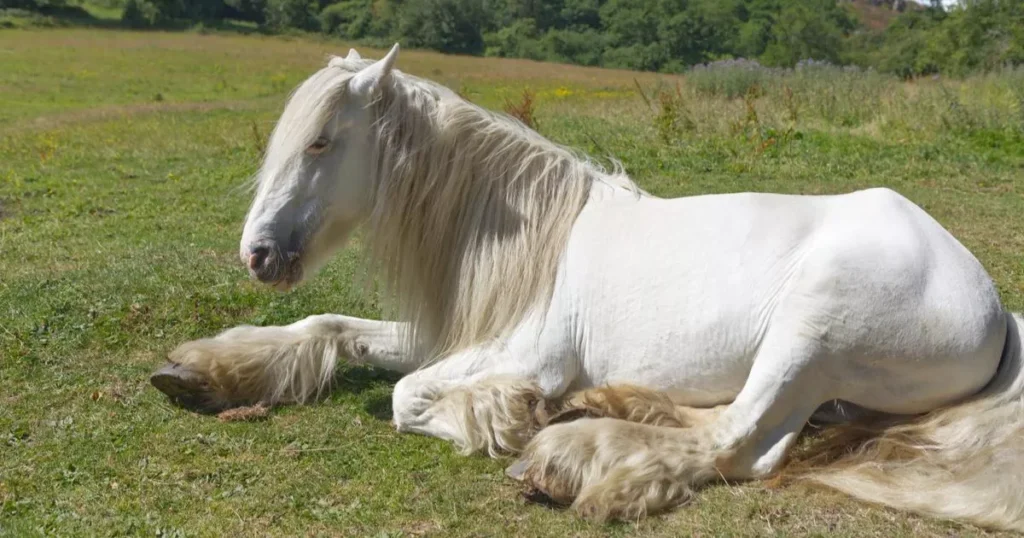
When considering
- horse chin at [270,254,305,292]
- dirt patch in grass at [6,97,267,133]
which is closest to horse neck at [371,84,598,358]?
horse chin at [270,254,305,292]

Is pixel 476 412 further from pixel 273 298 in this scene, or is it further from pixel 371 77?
pixel 273 298

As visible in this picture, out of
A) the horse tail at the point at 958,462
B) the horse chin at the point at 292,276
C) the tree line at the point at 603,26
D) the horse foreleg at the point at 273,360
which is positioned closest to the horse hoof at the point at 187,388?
the horse foreleg at the point at 273,360

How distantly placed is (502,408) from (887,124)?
13.3 meters

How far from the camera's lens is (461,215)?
4430mm

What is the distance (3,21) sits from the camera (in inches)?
2378

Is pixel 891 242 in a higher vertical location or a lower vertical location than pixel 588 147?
higher

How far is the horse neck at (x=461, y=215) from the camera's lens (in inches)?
168

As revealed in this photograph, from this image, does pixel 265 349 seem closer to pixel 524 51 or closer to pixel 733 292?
pixel 733 292

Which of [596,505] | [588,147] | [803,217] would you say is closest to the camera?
[596,505]

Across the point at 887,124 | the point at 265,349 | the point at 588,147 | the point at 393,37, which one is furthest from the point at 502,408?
the point at 393,37

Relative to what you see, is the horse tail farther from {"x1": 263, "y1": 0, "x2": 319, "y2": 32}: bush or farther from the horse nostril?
{"x1": 263, "y1": 0, "x2": 319, "y2": 32}: bush

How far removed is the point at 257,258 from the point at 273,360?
70 centimetres

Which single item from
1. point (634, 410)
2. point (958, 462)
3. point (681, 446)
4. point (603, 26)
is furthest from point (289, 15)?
point (958, 462)

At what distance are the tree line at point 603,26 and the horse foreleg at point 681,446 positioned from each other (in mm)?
47111
